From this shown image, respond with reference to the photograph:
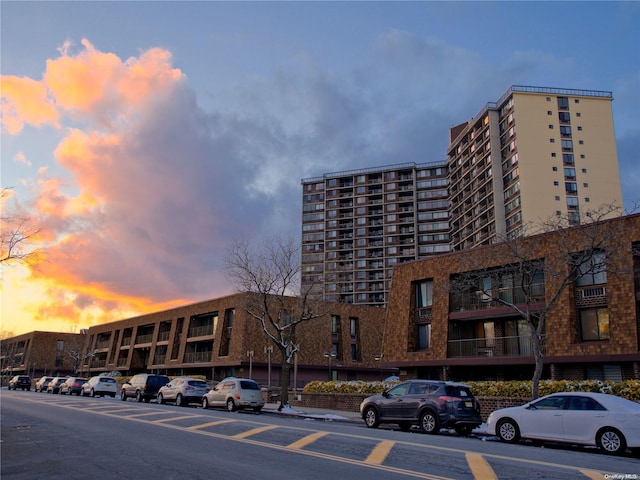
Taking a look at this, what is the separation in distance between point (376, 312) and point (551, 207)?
34.2 m

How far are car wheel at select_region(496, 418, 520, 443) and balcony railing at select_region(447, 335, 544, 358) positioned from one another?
1480cm

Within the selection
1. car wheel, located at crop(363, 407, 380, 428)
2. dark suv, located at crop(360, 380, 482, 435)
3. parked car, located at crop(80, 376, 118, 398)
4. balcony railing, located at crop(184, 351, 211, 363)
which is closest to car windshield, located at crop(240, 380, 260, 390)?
car wheel, located at crop(363, 407, 380, 428)

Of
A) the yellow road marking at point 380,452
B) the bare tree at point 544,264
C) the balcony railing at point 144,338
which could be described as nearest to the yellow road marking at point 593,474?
the yellow road marking at point 380,452

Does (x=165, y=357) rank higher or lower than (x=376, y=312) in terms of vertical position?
lower

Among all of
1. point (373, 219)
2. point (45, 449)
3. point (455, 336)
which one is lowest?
point (45, 449)

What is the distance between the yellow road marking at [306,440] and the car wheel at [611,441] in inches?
261

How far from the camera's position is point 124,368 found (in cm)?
6494

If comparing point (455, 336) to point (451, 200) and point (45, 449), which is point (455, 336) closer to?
point (45, 449)

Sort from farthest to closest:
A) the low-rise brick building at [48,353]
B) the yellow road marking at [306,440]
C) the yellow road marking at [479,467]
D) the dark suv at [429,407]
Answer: the low-rise brick building at [48,353] < the dark suv at [429,407] < the yellow road marking at [306,440] < the yellow road marking at [479,467]

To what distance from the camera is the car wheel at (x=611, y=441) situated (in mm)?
12445

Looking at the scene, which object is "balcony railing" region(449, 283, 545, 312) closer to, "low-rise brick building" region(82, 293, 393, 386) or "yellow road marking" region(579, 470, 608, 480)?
"low-rise brick building" region(82, 293, 393, 386)

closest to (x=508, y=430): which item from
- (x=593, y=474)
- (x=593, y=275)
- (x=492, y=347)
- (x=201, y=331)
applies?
(x=593, y=474)

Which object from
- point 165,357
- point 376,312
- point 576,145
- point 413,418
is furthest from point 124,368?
point 576,145

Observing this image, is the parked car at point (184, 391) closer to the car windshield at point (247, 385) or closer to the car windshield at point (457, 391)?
the car windshield at point (247, 385)
